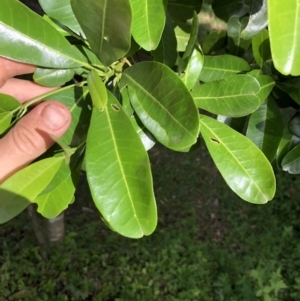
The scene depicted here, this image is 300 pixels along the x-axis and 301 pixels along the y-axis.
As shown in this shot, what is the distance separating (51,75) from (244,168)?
0.32 meters

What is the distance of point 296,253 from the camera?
7.82ft

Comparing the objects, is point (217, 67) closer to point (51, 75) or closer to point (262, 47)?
point (262, 47)

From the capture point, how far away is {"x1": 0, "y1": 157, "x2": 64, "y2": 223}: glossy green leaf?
590mm

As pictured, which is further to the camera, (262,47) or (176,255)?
(176,255)

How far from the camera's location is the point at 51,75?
69 cm

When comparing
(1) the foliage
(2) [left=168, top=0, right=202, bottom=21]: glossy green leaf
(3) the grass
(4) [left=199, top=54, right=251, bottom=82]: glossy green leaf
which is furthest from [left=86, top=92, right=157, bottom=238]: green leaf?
(3) the grass

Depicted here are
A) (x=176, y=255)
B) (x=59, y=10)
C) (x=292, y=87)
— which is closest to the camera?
(x=59, y=10)

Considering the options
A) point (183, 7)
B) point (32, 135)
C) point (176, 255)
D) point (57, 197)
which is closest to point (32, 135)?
point (32, 135)

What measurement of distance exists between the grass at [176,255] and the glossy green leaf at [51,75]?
1661 millimetres

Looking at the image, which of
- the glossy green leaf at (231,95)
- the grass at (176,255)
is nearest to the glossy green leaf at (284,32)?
the glossy green leaf at (231,95)

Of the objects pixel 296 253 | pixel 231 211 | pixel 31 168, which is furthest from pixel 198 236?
pixel 31 168

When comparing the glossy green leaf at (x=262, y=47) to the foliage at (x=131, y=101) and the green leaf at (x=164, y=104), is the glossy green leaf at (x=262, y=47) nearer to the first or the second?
the foliage at (x=131, y=101)

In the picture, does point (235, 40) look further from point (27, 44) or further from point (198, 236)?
point (198, 236)

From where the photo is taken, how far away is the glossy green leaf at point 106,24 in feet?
1.64
